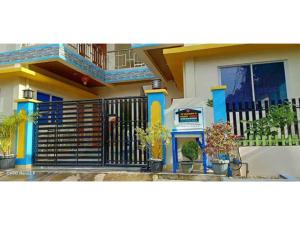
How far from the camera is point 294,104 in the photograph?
204 inches

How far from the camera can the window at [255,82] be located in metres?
6.14

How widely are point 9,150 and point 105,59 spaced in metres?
5.83

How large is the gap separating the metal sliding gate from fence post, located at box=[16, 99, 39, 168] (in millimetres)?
155

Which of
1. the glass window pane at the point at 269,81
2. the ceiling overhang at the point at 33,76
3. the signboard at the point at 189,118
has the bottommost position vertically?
the signboard at the point at 189,118

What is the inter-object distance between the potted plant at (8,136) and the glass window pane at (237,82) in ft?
18.6

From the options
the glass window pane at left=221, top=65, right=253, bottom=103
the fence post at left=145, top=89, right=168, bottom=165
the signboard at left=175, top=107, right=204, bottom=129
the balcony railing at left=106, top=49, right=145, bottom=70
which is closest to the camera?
the signboard at left=175, top=107, right=204, bottom=129

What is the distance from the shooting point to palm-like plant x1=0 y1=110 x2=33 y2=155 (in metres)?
6.01

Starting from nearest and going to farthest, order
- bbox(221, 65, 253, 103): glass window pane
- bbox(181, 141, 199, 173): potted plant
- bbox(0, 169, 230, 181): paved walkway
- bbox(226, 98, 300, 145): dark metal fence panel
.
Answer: bbox(0, 169, 230, 181): paved walkway → bbox(181, 141, 199, 173): potted plant → bbox(226, 98, 300, 145): dark metal fence panel → bbox(221, 65, 253, 103): glass window pane

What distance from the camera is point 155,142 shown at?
16.7 feet

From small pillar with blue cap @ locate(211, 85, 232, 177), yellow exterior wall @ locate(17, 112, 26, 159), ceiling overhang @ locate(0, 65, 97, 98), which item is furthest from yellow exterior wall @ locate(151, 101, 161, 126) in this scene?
ceiling overhang @ locate(0, 65, 97, 98)

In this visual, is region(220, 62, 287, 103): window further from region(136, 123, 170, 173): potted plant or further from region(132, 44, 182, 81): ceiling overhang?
region(136, 123, 170, 173): potted plant

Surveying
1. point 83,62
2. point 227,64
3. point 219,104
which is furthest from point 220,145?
point 83,62

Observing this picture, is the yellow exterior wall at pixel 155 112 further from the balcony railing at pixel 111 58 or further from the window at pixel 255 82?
the balcony railing at pixel 111 58

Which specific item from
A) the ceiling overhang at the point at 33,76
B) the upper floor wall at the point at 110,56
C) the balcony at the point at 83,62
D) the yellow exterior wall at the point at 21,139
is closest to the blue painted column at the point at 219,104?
the balcony at the point at 83,62
